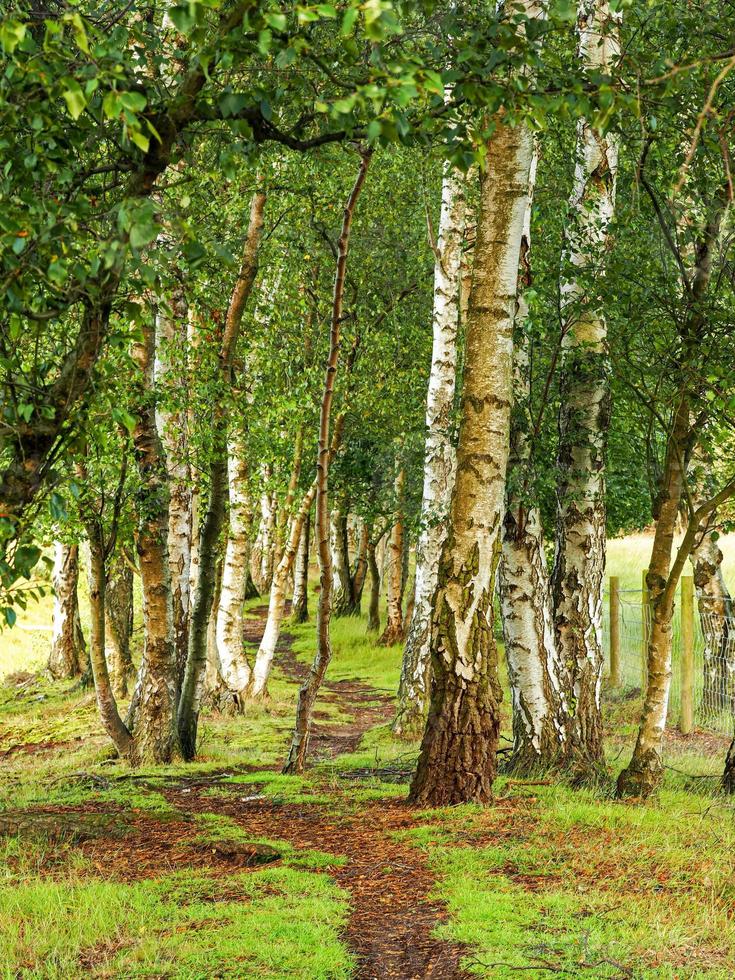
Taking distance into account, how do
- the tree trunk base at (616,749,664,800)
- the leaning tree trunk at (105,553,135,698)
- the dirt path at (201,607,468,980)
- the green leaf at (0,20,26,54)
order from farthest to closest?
the leaning tree trunk at (105,553,135,698), the tree trunk base at (616,749,664,800), the dirt path at (201,607,468,980), the green leaf at (0,20,26,54)

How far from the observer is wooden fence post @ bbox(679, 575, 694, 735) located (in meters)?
15.9

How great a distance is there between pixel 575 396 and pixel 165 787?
6.51 meters

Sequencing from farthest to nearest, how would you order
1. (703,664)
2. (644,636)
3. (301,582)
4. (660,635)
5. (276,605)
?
(301,582) < (276,605) < (644,636) < (703,664) < (660,635)

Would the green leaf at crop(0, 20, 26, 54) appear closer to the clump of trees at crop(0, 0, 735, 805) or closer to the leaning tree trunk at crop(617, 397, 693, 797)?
the clump of trees at crop(0, 0, 735, 805)

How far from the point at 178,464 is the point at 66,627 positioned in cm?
1177

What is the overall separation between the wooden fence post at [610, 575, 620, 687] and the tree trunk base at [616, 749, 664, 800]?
34.3ft

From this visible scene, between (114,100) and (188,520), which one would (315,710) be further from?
(114,100)

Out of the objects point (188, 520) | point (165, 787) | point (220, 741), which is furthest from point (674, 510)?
point (220, 741)

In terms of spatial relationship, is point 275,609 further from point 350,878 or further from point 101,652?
point 350,878

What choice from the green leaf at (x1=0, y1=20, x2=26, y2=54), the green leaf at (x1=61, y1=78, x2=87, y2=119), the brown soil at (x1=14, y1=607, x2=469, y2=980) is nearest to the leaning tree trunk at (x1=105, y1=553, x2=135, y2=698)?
the brown soil at (x1=14, y1=607, x2=469, y2=980)

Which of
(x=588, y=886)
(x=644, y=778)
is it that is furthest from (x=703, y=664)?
(x=588, y=886)

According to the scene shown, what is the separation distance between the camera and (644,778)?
9.53m

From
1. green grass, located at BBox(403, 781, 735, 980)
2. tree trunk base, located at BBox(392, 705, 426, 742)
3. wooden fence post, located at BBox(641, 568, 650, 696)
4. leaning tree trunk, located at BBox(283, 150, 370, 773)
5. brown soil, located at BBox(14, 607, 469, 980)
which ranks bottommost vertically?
tree trunk base, located at BBox(392, 705, 426, 742)

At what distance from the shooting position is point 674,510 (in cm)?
966
